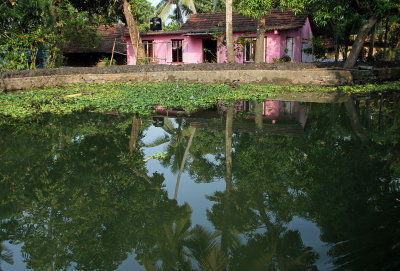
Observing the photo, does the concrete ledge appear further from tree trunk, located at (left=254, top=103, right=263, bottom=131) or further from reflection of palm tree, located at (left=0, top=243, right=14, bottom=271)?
reflection of palm tree, located at (left=0, top=243, right=14, bottom=271)

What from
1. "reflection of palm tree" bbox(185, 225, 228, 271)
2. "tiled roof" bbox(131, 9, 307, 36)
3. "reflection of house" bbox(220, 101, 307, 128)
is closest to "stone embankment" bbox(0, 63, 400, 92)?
"reflection of house" bbox(220, 101, 307, 128)

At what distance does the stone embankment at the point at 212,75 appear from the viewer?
1195 cm

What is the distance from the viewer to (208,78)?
1343 centimetres

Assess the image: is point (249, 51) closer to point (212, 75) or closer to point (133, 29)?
point (133, 29)

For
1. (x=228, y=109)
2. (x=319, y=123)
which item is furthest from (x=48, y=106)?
(x=319, y=123)

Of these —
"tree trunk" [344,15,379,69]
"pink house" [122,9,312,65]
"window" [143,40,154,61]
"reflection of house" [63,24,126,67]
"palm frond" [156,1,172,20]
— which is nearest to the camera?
"tree trunk" [344,15,379,69]

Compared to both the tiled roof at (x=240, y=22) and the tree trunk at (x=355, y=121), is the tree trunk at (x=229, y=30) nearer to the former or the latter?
the tiled roof at (x=240, y=22)

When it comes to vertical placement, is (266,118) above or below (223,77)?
below

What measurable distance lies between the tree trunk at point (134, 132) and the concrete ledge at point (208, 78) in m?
6.67

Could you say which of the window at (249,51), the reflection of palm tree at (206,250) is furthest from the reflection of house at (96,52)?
the reflection of palm tree at (206,250)

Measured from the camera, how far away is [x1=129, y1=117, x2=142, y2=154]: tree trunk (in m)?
5.21

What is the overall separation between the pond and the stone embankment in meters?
6.01

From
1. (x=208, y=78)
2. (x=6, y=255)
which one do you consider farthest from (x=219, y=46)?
(x=6, y=255)

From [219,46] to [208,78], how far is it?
852cm
